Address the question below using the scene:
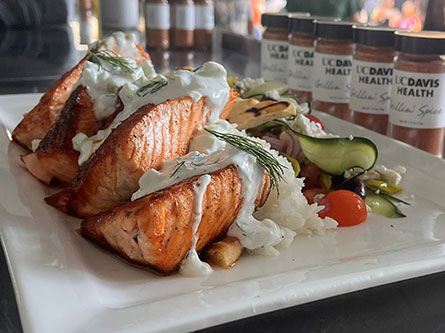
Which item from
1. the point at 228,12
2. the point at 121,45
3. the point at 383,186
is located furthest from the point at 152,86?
the point at 228,12

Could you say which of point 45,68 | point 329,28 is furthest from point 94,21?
point 329,28

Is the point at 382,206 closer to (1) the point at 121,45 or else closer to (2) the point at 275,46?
(1) the point at 121,45

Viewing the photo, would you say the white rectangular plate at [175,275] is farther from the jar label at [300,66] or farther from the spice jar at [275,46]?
the spice jar at [275,46]

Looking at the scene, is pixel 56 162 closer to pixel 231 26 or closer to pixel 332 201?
pixel 332 201

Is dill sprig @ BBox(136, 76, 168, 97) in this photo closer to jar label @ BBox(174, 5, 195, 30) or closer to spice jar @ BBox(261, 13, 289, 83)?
spice jar @ BBox(261, 13, 289, 83)

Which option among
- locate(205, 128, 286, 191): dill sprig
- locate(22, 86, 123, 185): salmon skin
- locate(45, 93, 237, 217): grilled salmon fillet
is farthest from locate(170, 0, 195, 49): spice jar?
locate(205, 128, 286, 191): dill sprig

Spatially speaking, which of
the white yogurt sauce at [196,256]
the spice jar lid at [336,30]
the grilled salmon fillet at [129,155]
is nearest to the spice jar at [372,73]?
the spice jar lid at [336,30]
